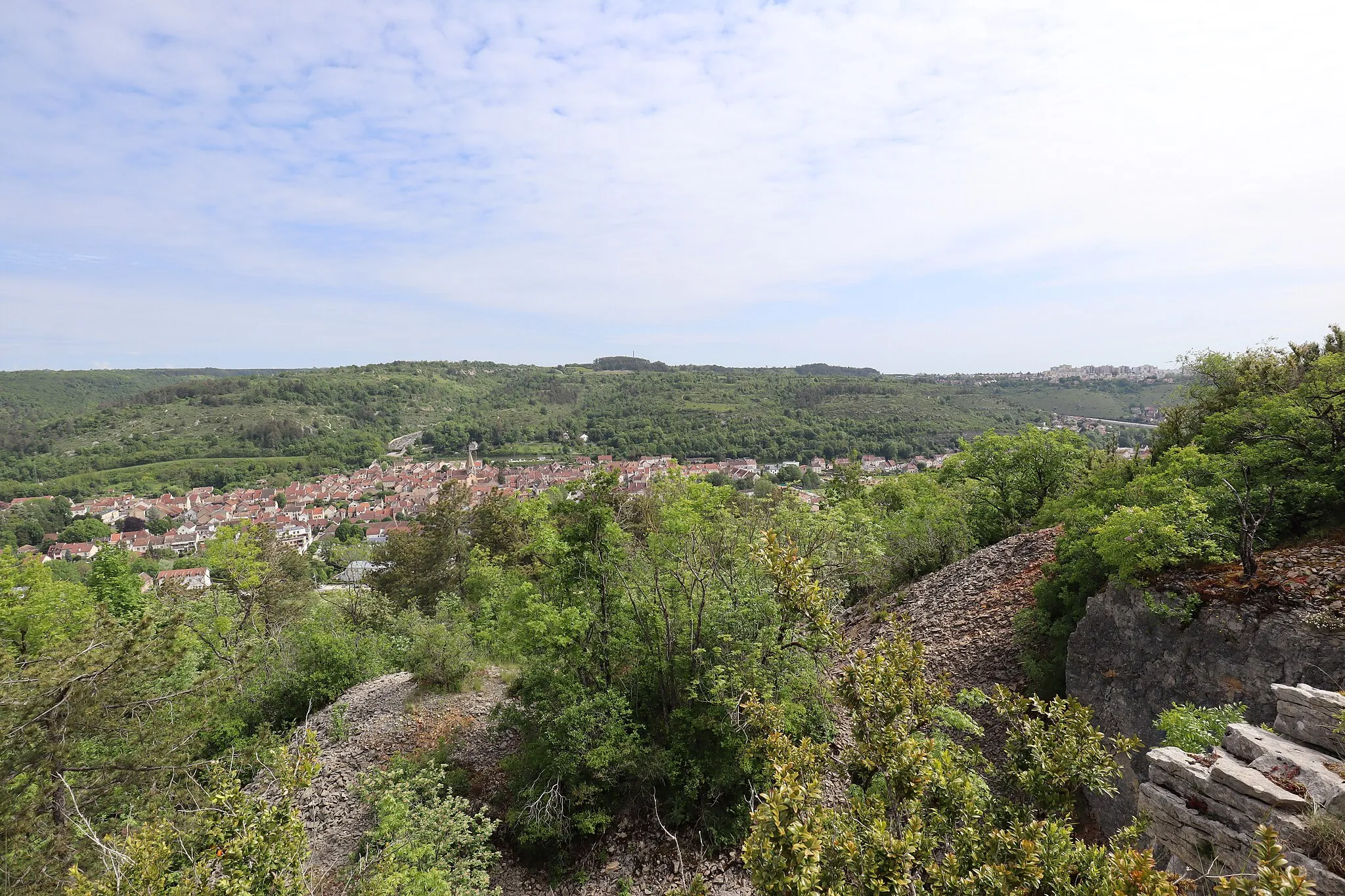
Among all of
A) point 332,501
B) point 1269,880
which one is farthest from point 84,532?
point 1269,880

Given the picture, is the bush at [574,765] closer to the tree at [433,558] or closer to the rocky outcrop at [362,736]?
the rocky outcrop at [362,736]

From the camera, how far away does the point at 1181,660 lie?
793cm

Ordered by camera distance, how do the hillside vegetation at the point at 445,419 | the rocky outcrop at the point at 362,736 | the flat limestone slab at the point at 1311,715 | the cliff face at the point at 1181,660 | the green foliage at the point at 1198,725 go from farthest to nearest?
the hillside vegetation at the point at 445,419
the rocky outcrop at the point at 362,736
the cliff face at the point at 1181,660
the green foliage at the point at 1198,725
the flat limestone slab at the point at 1311,715

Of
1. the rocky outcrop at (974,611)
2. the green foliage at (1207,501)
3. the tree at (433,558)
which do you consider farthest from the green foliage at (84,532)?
the green foliage at (1207,501)

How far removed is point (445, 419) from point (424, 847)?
143m

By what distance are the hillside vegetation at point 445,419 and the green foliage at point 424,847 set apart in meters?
80.7

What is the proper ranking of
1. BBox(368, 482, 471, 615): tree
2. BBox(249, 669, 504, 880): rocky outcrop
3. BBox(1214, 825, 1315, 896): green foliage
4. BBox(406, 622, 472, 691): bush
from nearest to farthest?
BBox(1214, 825, 1315, 896): green foliage → BBox(249, 669, 504, 880): rocky outcrop → BBox(406, 622, 472, 691): bush → BBox(368, 482, 471, 615): tree

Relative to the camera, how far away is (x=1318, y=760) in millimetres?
5191

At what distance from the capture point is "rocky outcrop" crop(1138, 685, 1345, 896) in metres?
4.68

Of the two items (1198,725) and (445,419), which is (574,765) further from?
(445,419)

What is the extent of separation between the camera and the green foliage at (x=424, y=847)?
7.54m

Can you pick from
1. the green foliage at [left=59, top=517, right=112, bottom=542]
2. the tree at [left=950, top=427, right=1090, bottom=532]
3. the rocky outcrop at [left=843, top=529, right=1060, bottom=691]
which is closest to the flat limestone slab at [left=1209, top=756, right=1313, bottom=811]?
Answer: the rocky outcrop at [left=843, top=529, right=1060, bottom=691]

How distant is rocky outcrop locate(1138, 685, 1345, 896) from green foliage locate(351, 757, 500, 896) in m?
8.20

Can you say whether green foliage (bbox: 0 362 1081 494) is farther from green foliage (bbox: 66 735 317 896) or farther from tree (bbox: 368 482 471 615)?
green foliage (bbox: 66 735 317 896)
